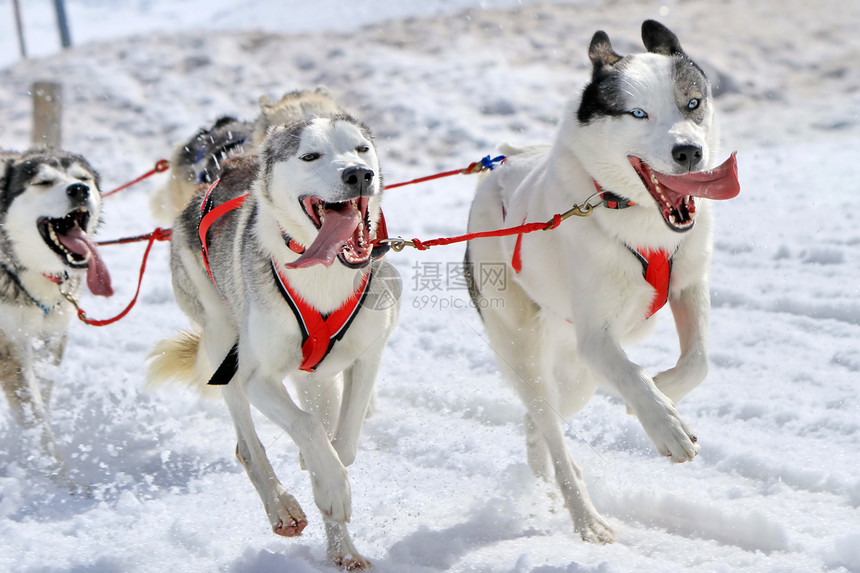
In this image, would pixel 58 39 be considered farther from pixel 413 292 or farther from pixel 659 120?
pixel 659 120

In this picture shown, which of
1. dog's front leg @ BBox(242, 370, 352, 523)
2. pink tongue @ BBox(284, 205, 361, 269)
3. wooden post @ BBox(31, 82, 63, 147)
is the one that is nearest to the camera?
pink tongue @ BBox(284, 205, 361, 269)

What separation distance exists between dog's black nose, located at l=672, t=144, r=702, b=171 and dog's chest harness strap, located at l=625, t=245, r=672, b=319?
16.4 inches

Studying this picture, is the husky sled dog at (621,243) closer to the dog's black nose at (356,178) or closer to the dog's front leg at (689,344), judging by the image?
the dog's front leg at (689,344)

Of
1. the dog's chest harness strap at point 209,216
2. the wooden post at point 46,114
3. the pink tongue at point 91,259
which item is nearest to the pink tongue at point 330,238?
the dog's chest harness strap at point 209,216

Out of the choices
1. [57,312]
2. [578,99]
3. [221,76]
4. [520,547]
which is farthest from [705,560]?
[221,76]

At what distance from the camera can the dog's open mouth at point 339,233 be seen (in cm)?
263

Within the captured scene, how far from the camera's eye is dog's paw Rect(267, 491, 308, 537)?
287 centimetres

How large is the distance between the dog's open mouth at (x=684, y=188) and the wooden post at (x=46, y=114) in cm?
595

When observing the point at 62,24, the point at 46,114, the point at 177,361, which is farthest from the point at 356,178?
the point at 62,24

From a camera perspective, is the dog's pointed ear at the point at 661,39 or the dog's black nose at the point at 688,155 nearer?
the dog's black nose at the point at 688,155

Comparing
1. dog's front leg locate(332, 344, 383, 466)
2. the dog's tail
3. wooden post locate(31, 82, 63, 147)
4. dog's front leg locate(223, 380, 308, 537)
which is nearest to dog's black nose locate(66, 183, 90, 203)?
the dog's tail

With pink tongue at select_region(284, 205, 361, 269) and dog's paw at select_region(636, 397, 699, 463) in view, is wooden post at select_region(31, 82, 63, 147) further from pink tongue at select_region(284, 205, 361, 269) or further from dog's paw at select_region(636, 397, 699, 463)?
dog's paw at select_region(636, 397, 699, 463)

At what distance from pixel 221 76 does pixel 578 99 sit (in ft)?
35.0

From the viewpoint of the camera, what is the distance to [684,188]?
8.95 ft
